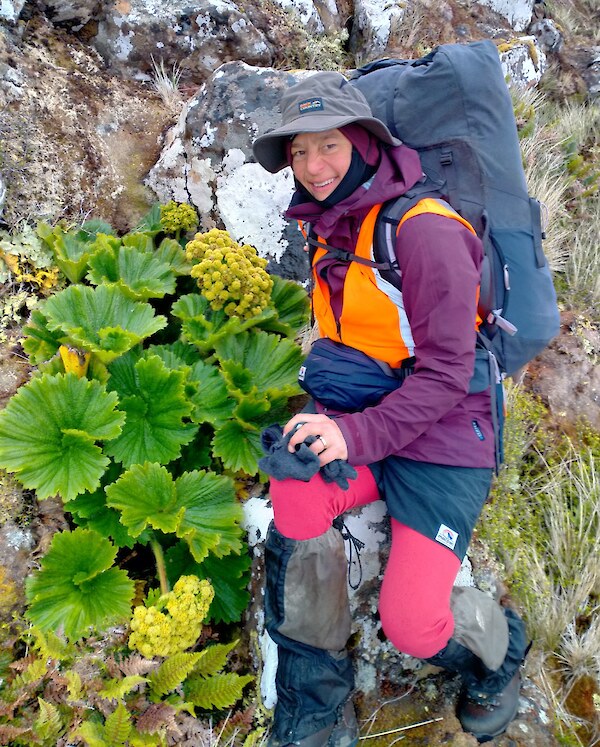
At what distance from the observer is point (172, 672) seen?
2352mm

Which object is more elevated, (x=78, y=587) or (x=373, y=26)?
(x=373, y=26)

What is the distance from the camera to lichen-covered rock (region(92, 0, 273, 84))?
519 cm

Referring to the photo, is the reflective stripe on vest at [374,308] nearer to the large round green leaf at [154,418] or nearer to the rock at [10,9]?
the large round green leaf at [154,418]

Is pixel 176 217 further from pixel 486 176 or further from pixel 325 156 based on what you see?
pixel 486 176

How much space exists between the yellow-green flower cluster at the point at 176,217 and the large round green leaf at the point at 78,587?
252 cm

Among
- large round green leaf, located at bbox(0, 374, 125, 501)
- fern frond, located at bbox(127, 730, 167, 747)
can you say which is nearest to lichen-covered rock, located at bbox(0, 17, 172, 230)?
large round green leaf, located at bbox(0, 374, 125, 501)

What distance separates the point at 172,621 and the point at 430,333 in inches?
64.3

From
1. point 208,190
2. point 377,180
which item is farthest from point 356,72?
point 208,190

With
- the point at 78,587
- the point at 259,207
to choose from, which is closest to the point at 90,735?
the point at 78,587

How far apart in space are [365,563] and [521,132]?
5.35 meters

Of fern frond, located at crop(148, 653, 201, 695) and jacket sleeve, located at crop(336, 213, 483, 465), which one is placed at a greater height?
jacket sleeve, located at crop(336, 213, 483, 465)

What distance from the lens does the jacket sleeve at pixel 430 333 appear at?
217 cm

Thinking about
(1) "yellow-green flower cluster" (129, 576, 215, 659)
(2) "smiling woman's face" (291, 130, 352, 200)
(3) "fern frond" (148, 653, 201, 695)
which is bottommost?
(3) "fern frond" (148, 653, 201, 695)

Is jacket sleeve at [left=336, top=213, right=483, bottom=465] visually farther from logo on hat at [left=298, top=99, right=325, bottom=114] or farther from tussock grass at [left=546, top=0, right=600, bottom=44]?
tussock grass at [left=546, top=0, right=600, bottom=44]
